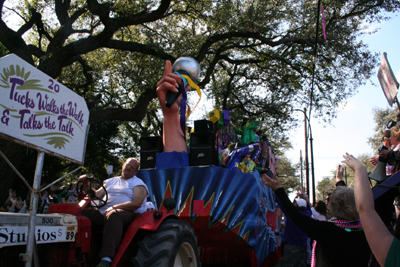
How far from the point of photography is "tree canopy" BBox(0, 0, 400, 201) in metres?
12.4

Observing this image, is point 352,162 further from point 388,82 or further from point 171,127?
point 171,127

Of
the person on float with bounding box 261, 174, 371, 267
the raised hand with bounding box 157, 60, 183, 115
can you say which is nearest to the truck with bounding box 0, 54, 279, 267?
the raised hand with bounding box 157, 60, 183, 115

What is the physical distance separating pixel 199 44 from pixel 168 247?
12.1m

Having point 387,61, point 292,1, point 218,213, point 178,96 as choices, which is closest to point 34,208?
point 218,213

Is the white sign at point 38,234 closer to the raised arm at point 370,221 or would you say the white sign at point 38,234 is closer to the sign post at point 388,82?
the raised arm at point 370,221

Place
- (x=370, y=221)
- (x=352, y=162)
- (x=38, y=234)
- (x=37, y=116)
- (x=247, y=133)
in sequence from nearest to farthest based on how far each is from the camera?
1. (x=370, y=221)
2. (x=352, y=162)
3. (x=38, y=234)
4. (x=37, y=116)
5. (x=247, y=133)

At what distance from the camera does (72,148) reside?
3791mm

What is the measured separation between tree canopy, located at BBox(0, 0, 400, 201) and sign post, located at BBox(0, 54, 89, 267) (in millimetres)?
8415

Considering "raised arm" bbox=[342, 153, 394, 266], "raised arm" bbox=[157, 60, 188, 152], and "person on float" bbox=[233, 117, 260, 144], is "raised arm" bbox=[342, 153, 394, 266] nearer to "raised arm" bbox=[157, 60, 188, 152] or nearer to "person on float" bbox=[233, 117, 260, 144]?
"raised arm" bbox=[157, 60, 188, 152]

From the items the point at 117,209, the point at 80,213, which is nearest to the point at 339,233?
the point at 117,209

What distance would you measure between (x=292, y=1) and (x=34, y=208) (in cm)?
1500

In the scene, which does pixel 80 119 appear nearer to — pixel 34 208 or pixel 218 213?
pixel 34 208

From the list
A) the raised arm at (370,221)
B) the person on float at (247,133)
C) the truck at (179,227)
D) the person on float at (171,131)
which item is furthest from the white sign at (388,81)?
the person on float at (247,133)

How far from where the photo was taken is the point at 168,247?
3.94m
